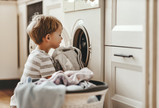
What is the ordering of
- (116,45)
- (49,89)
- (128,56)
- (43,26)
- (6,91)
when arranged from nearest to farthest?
(49,89) → (128,56) → (116,45) → (43,26) → (6,91)

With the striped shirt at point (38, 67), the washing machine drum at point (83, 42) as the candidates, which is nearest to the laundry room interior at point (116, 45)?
the washing machine drum at point (83, 42)

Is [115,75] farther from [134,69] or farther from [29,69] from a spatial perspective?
[29,69]

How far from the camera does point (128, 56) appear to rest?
1292mm

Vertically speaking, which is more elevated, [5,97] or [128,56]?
[128,56]

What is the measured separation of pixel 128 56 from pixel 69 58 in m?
0.44

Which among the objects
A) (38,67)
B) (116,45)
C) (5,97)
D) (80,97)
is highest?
(116,45)

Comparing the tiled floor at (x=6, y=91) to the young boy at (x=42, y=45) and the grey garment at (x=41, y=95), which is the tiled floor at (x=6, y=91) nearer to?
the young boy at (x=42, y=45)

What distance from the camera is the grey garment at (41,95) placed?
1131 millimetres

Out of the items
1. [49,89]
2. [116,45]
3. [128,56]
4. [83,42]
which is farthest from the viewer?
[83,42]

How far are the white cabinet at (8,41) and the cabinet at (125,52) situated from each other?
158cm

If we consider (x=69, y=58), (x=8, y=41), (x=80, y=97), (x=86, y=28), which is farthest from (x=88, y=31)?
(x=8, y=41)

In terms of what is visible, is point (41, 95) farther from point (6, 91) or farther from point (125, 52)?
point (6, 91)

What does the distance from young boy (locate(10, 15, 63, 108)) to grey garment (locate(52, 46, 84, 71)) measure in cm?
5

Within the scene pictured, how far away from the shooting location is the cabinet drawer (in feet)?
4.08
